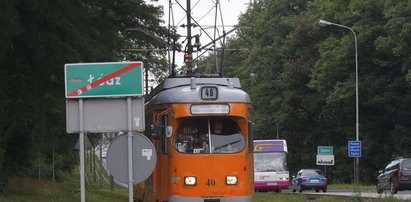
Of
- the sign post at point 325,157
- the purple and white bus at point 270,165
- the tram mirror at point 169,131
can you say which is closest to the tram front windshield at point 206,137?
the tram mirror at point 169,131

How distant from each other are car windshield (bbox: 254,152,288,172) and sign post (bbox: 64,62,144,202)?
3143 cm

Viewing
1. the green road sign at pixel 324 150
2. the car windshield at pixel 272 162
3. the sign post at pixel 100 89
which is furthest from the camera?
Answer: the green road sign at pixel 324 150

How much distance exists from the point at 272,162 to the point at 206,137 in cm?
2573

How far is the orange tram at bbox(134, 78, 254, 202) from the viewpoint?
56.8ft

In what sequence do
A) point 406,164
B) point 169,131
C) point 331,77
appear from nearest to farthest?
1. point 169,131
2. point 406,164
3. point 331,77

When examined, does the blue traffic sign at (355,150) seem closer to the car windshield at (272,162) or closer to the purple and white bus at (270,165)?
the purple and white bus at (270,165)

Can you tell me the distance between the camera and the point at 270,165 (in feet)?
141

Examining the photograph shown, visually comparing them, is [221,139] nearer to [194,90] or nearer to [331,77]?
[194,90]

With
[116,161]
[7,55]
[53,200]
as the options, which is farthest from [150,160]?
[53,200]

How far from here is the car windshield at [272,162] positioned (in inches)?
1689

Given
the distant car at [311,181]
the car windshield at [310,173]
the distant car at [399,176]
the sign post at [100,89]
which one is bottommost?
the distant car at [311,181]

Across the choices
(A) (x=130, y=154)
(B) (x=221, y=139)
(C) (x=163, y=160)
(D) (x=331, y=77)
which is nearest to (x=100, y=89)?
(A) (x=130, y=154)

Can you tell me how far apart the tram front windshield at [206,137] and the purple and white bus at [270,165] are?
25263 mm

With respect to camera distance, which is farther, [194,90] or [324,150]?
[324,150]
